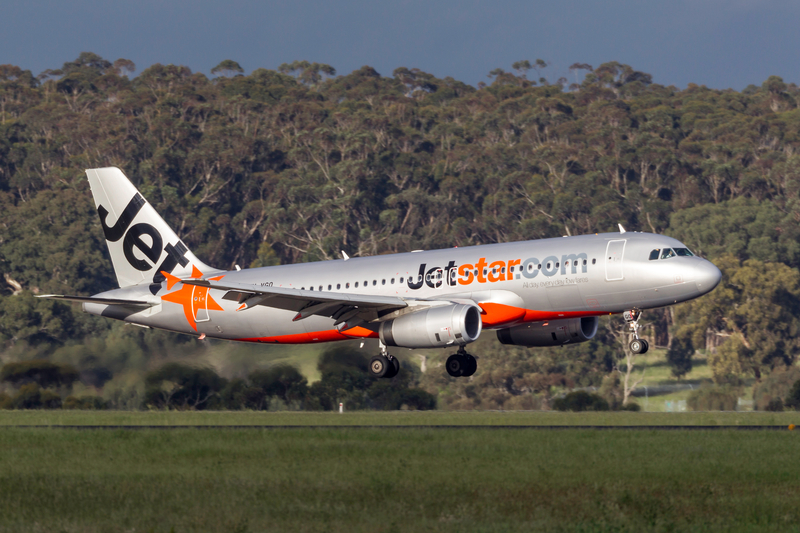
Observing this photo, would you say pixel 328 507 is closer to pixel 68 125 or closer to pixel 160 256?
pixel 160 256

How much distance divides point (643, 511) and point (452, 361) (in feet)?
80.6

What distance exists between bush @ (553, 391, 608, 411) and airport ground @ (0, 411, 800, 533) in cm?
3090

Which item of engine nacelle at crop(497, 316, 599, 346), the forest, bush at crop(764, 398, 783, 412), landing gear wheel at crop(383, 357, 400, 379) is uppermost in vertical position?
the forest

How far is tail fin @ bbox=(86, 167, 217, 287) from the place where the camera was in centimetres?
4778

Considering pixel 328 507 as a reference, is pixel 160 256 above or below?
above

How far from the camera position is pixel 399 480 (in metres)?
20.9

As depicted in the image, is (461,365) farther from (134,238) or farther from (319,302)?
(134,238)

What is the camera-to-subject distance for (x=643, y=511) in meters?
18.3

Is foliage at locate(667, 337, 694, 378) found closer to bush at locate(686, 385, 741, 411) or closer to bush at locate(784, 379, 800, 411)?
bush at locate(686, 385, 741, 411)

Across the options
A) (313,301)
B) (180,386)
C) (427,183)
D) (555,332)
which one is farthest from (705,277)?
(427,183)

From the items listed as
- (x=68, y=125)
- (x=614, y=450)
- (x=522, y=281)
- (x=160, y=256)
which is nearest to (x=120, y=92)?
(x=68, y=125)

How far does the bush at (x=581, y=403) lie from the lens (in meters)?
62.0

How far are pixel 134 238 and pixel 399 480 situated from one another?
3024 centimetres

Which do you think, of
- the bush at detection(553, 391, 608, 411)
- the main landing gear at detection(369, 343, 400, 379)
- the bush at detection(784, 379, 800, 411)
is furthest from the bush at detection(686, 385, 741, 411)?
the main landing gear at detection(369, 343, 400, 379)
